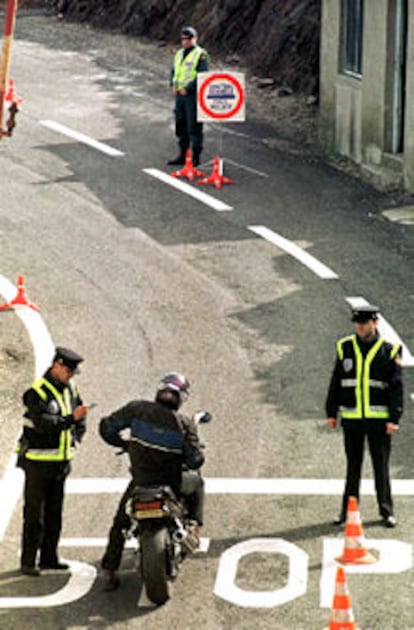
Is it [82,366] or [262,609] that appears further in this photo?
[82,366]

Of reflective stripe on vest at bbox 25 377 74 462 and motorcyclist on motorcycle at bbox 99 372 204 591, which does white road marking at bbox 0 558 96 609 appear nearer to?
Answer: motorcyclist on motorcycle at bbox 99 372 204 591

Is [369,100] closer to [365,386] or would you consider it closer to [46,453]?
[365,386]

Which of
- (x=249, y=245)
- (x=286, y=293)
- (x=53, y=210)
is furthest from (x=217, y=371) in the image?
A: (x=53, y=210)

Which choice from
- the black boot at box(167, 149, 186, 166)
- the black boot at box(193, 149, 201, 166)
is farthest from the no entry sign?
the black boot at box(167, 149, 186, 166)

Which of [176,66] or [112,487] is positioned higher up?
[176,66]

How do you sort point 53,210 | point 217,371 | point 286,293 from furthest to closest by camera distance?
point 53,210 < point 286,293 < point 217,371

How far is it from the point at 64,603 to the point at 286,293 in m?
8.46

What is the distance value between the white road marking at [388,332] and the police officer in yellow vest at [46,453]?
5801 mm

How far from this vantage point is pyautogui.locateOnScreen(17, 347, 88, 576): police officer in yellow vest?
516 inches

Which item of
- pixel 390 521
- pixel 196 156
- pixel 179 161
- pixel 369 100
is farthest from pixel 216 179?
pixel 390 521

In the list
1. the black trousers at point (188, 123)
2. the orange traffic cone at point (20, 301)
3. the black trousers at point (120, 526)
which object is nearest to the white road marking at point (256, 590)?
the black trousers at point (120, 526)

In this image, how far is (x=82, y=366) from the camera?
59.1ft

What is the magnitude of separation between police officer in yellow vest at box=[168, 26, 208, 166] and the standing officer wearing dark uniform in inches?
493

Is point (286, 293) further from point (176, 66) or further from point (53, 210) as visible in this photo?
point (176, 66)
